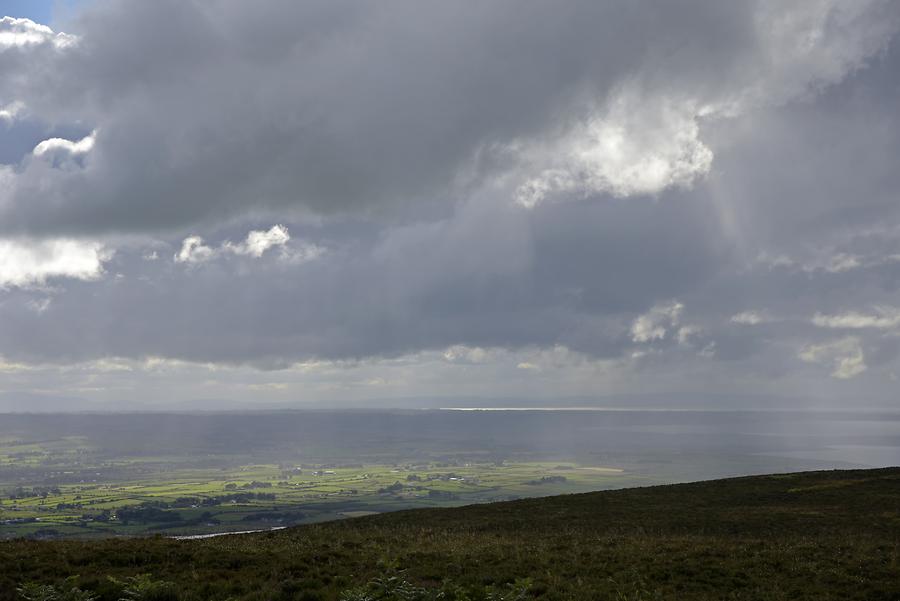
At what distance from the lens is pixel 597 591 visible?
1873 centimetres

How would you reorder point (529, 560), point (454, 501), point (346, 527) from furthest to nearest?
point (454, 501)
point (346, 527)
point (529, 560)

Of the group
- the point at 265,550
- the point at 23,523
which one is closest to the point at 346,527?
the point at 265,550

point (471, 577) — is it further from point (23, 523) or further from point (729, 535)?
point (23, 523)

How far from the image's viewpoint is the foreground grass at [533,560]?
739 inches

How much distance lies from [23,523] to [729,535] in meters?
116

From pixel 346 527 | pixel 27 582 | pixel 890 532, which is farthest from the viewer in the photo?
pixel 346 527

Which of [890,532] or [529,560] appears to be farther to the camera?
[890,532]

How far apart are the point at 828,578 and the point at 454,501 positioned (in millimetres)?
141221

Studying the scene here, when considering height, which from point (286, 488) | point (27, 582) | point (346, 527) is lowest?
point (286, 488)

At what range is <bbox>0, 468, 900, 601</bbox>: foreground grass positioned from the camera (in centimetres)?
1878

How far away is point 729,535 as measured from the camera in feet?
103

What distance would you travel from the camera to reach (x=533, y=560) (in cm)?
2317

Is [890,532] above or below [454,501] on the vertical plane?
above

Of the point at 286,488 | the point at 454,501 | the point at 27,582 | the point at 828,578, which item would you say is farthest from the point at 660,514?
the point at 286,488
